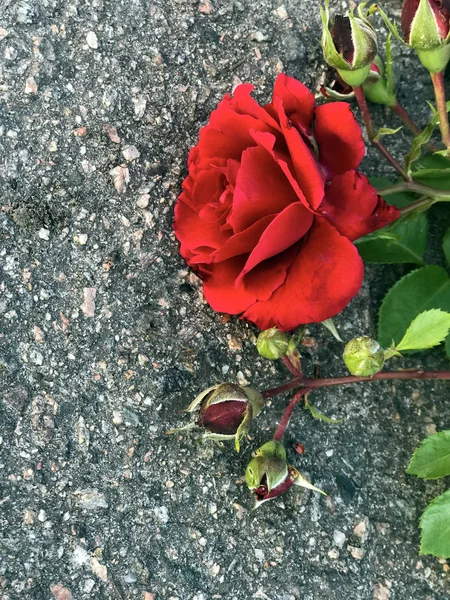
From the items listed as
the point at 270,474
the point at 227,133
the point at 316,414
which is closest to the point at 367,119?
the point at 227,133

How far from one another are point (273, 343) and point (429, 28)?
54 centimetres

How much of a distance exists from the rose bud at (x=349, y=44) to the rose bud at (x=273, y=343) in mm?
426

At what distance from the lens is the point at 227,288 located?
1.06 m

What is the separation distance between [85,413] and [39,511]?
17cm

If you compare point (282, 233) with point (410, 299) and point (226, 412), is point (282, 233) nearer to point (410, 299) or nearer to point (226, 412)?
point (226, 412)

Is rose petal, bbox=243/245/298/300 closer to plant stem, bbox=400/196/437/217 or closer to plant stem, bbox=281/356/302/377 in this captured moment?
plant stem, bbox=281/356/302/377

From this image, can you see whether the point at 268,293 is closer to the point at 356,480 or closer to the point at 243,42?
the point at 356,480

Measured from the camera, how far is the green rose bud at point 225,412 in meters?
1.04

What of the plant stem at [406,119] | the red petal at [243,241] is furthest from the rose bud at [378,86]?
the red petal at [243,241]

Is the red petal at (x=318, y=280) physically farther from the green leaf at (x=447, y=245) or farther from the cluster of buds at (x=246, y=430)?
the green leaf at (x=447, y=245)

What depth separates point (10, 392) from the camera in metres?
1.14

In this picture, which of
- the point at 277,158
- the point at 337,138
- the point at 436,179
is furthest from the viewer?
the point at 436,179

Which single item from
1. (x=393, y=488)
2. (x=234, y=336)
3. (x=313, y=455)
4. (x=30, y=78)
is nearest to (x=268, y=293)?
(x=234, y=336)

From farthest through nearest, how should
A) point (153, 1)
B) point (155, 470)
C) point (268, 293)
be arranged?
point (153, 1) → point (155, 470) → point (268, 293)
